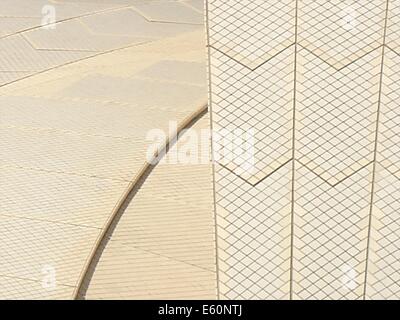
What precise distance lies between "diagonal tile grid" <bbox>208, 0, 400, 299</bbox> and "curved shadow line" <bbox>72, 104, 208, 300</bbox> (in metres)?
2.57

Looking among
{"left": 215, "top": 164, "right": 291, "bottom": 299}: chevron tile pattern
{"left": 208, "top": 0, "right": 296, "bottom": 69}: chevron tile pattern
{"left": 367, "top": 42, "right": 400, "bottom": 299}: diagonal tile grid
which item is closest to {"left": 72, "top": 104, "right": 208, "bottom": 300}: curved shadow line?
{"left": 215, "top": 164, "right": 291, "bottom": 299}: chevron tile pattern

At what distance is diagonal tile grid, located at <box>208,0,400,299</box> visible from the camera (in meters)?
9.20

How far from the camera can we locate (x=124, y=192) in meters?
12.8

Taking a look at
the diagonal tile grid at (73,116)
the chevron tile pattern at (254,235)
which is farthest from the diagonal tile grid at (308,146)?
the diagonal tile grid at (73,116)

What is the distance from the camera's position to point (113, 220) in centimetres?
1217

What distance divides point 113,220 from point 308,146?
413 centimetres

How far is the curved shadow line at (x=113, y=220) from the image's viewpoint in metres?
10.7

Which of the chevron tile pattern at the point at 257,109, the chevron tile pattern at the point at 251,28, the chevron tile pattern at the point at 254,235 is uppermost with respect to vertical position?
the chevron tile pattern at the point at 251,28

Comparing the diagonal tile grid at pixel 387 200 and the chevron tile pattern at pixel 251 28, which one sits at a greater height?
the chevron tile pattern at pixel 251 28

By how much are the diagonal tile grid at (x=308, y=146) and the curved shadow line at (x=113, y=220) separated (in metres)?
2.57

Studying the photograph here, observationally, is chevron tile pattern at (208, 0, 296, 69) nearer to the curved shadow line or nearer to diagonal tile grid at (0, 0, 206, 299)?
the curved shadow line

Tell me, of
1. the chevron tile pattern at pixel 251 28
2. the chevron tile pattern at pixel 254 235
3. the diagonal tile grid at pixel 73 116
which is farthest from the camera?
the diagonal tile grid at pixel 73 116

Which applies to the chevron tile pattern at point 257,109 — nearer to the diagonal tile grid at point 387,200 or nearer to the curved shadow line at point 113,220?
the diagonal tile grid at point 387,200

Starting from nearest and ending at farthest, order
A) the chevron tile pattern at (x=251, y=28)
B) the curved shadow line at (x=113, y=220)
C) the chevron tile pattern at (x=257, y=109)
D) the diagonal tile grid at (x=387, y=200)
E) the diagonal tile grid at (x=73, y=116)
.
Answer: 1. the diagonal tile grid at (x=387, y=200)
2. the chevron tile pattern at (x=257, y=109)
3. the chevron tile pattern at (x=251, y=28)
4. the curved shadow line at (x=113, y=220)
5. the diagonal tile grid at (x=73, y=116)
